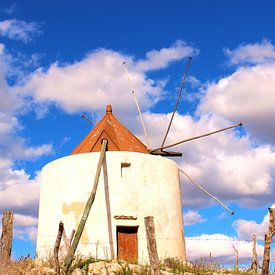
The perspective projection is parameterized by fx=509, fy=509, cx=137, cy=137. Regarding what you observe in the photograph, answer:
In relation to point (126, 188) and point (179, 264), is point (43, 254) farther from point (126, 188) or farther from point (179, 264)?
point (179, 264)

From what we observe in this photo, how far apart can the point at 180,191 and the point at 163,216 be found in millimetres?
1937

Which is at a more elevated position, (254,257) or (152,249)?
(254,257)

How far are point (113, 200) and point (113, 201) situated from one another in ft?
0.11

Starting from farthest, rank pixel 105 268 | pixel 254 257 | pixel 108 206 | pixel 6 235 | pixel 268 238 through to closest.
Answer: pixel 254 257 → pixel 108 206 → pixel 105 268 → pixel 6 235 → pixel 268 238

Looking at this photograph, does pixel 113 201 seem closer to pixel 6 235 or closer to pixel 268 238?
pixel 6 235

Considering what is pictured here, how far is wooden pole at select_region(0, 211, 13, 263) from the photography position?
512 inches

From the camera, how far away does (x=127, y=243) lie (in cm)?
1603

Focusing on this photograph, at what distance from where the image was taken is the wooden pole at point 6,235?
42.7 ft

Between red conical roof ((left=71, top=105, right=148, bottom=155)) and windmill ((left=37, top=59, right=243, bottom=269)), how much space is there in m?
0.05

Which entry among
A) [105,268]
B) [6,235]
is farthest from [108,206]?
[6,235]

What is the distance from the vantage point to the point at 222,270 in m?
15.7

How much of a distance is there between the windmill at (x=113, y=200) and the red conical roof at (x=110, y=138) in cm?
5

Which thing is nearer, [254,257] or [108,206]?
[108,206]

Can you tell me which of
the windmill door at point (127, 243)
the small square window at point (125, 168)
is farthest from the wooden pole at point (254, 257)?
the small square window at point (125, 168)
